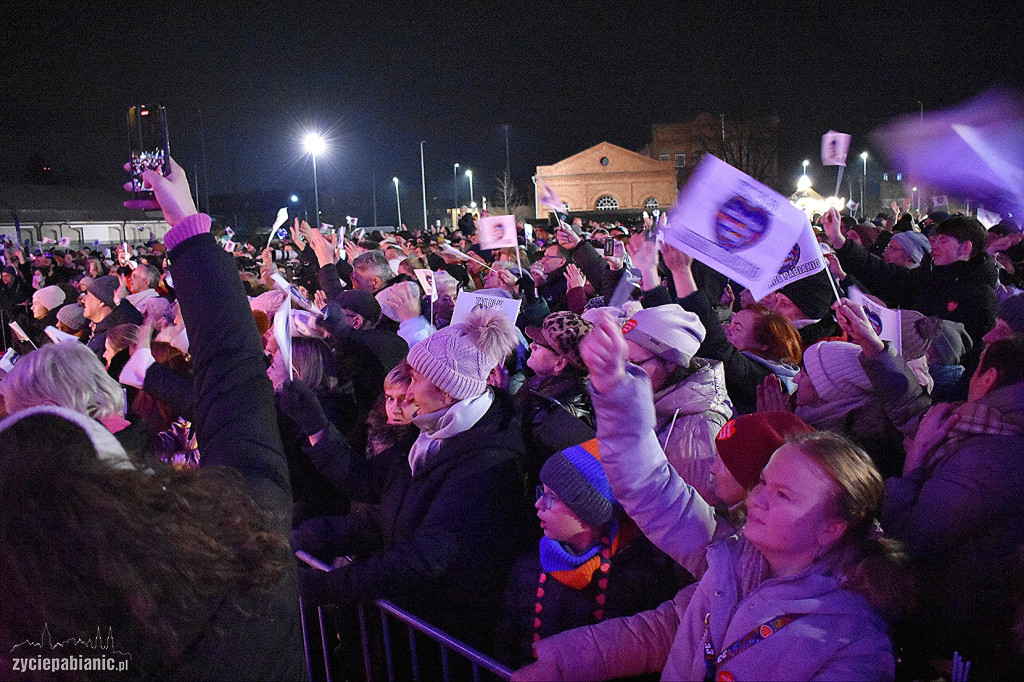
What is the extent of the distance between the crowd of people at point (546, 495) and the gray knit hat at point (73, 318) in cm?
385

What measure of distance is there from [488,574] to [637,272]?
200 inches

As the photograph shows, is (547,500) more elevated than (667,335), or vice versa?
(667,335)

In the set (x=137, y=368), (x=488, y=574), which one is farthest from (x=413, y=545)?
(x=137, y=368)

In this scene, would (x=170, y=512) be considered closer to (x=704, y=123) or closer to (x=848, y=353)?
(x=848, y=353)

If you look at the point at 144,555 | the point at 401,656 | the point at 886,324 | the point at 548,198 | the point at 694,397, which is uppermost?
the point at 548,198

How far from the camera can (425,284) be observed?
7992 millimetres

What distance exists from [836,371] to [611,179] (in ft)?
254

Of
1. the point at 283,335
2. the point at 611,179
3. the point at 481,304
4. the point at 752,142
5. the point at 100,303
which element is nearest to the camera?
the point at 283,335

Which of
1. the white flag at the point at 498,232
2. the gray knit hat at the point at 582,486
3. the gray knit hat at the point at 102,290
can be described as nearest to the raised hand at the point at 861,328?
the gray knit hat at the point at 582,486

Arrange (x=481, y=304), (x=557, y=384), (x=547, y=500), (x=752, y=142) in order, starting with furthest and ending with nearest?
(x=752, y=142) → (x=481, y=304) → (x=557, y=384) → (x=547, y=500)

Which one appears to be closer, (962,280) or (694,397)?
(694,397)

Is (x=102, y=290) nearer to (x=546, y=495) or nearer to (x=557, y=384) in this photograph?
(x=557, y=384)

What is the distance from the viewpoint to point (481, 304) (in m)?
→ 5.92

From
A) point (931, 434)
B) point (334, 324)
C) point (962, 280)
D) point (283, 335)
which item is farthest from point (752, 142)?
point (283, 335)
